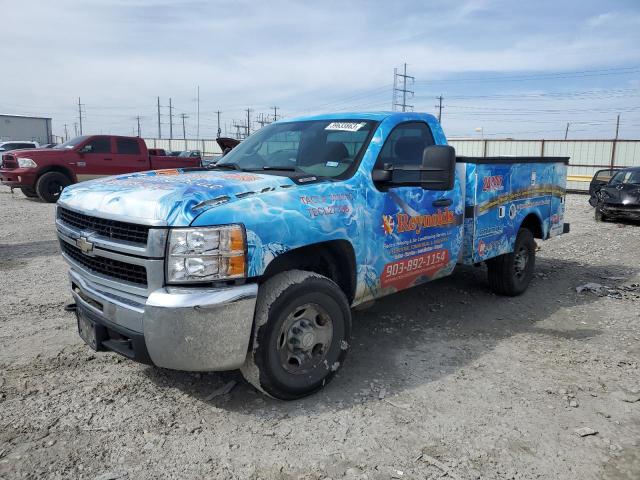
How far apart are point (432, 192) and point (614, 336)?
226 cm

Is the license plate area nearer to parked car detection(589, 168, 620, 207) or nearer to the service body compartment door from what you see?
the service body compartment door

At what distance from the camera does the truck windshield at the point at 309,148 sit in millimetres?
3779

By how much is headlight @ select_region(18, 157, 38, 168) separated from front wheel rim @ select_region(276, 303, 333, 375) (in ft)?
43.7

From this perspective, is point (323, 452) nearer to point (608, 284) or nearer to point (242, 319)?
point (242, 319)

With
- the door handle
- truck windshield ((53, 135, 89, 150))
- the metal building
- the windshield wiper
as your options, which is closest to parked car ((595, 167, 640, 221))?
the door handle

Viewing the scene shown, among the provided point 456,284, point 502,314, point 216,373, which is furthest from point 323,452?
point 456,284

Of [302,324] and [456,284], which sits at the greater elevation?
[302,324]

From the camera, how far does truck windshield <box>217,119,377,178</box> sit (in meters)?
3.78

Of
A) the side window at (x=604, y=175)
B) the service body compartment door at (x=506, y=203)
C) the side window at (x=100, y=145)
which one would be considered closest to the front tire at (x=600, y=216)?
the side window at (x=604, y=175)

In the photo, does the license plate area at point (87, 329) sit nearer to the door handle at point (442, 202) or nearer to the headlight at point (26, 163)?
the door handle at point (442, 202)

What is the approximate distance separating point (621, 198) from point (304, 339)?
1177 cm

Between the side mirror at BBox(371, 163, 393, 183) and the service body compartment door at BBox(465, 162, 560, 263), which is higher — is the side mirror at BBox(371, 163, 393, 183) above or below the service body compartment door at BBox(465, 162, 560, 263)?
above

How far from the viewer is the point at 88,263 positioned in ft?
10.6

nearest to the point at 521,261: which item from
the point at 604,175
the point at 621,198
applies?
the point at 621,198
